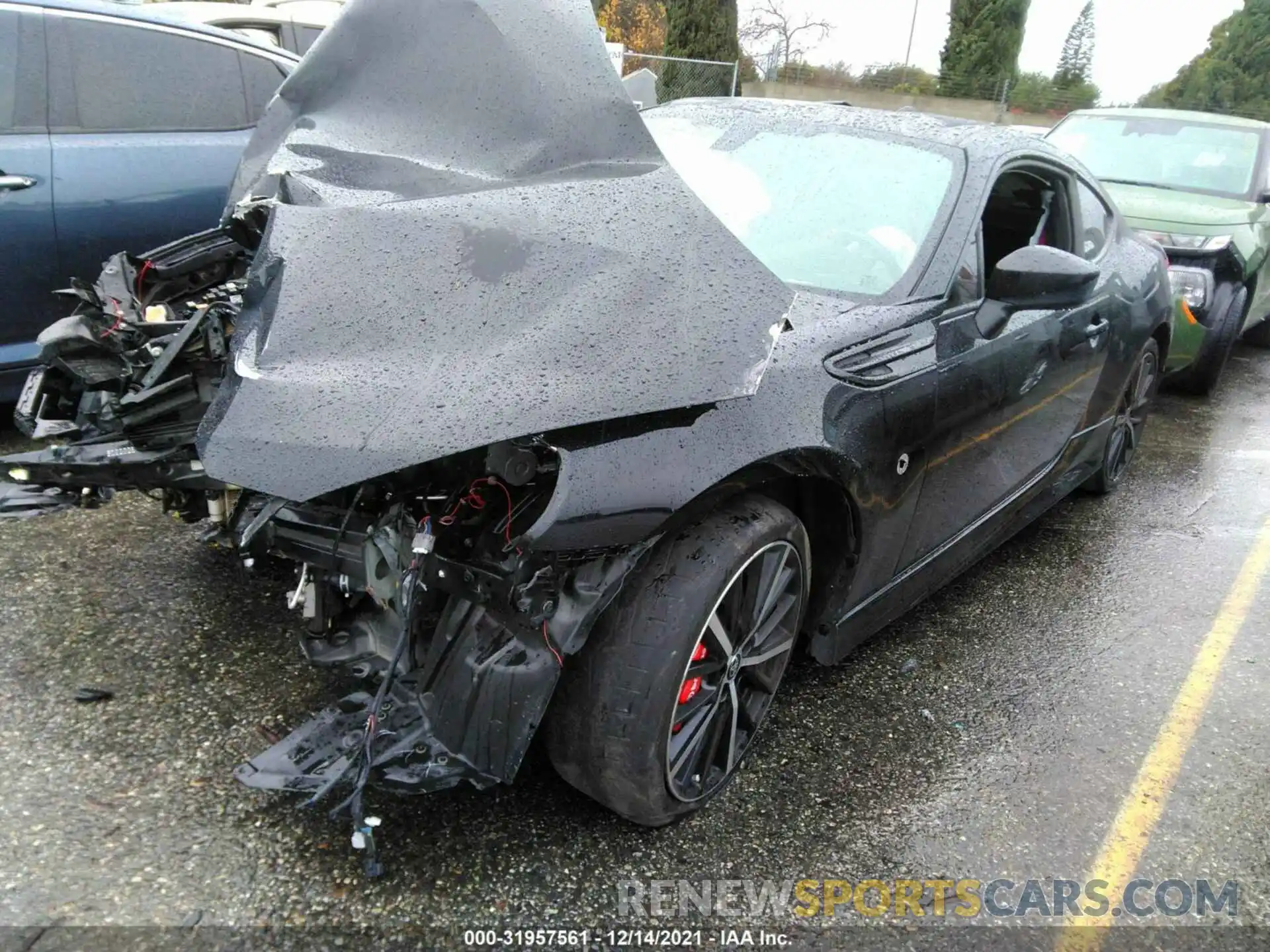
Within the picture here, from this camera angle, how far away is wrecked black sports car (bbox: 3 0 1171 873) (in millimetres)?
1888

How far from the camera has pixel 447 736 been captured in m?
1.94

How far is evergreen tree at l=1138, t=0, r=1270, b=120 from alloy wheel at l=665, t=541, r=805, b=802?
35223 mm

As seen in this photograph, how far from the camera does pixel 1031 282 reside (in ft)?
A: 9.21

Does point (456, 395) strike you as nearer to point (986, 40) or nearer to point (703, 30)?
point (703, 30)

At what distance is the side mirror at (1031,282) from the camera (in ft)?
9.16

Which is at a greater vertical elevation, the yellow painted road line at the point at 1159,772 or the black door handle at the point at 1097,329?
the black door handle at the point at 1097,329

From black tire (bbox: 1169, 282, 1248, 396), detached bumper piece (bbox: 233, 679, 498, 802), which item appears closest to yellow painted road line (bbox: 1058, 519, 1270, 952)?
detached bumper piece (bbox: 233, 679, 498, 802)

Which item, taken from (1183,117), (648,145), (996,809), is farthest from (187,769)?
(1183,117)

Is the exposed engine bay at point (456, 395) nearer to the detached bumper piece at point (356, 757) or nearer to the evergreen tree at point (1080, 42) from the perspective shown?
the detached bumper piece at point (356, 757)

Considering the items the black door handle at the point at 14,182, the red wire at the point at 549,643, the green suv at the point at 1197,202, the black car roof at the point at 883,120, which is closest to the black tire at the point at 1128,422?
the green suv at the point at 1197,202

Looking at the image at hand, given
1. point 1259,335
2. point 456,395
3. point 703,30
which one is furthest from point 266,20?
point 703,30

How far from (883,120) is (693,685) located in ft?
7.03

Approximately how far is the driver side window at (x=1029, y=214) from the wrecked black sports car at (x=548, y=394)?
0.48ft

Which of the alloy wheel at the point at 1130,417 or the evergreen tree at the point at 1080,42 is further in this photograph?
the evergreen tree at the point at 1080,42
